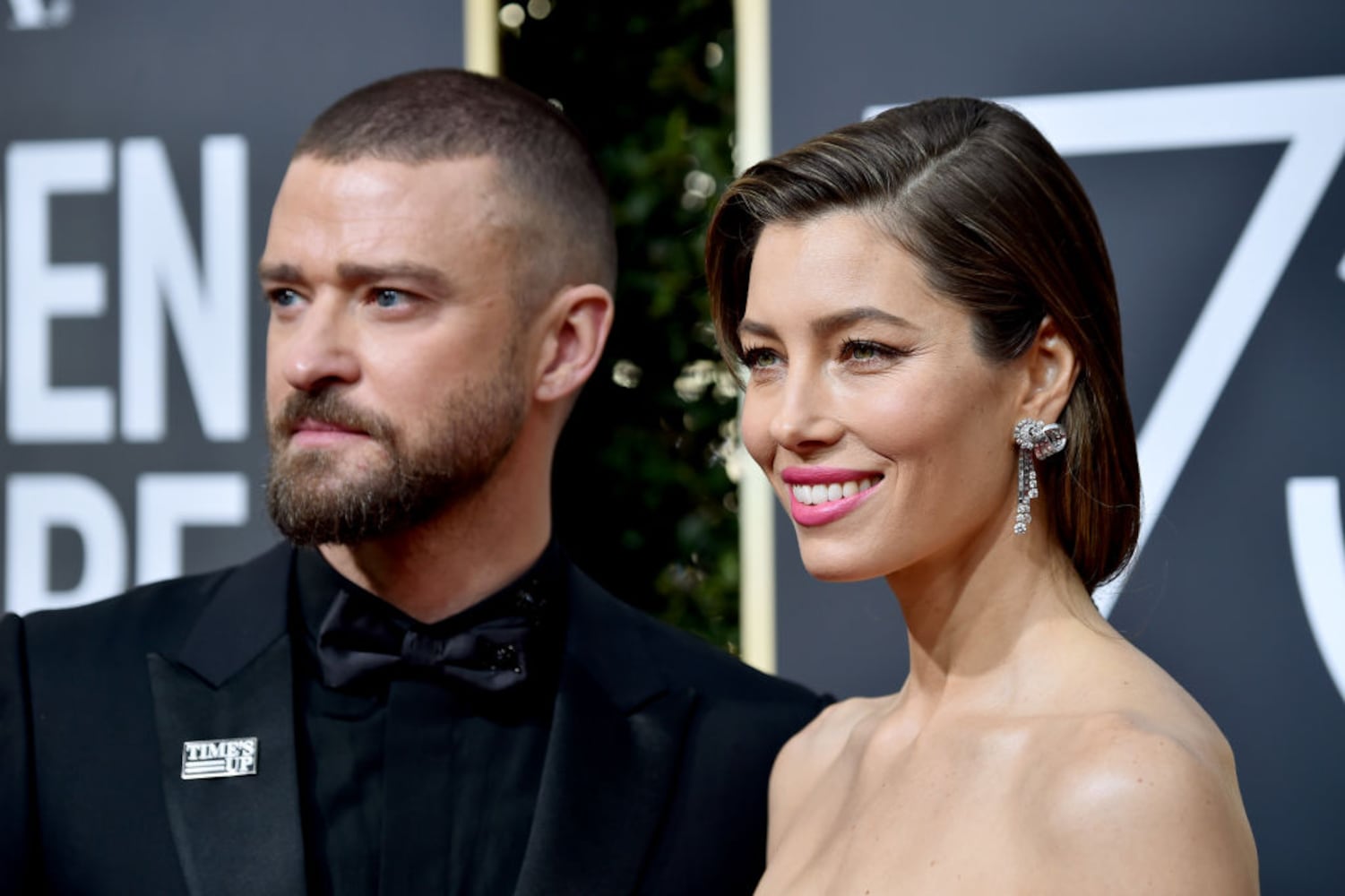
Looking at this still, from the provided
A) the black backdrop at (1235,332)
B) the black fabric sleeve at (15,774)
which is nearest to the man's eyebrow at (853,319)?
the black backdrop at (1235,332)

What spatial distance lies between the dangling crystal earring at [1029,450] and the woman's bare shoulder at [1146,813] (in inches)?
11.5

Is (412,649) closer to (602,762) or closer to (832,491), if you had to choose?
(602,762)

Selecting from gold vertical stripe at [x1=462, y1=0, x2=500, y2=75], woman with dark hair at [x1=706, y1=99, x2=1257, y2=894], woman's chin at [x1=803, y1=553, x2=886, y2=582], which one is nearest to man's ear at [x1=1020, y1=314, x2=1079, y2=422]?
woman with dark hair at [x1=706, y1=99, x2=1257, y2=894]

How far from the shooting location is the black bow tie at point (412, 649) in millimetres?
2521

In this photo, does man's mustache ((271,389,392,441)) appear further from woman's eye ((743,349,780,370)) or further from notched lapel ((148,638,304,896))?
woman's eye ((743,349,780,370))

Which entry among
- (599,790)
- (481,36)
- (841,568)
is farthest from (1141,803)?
(481,36)

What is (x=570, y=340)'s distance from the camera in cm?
284

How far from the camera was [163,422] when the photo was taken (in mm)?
3424

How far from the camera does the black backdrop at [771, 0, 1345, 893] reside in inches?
112

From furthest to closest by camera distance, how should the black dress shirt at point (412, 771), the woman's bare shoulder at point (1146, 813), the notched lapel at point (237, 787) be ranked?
the black dress shirt at point (412, 771), the notched lapel at point (237, 787), the woman's bare shoulder at point (1146, 813)

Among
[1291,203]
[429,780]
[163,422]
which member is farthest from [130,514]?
[1291,203]

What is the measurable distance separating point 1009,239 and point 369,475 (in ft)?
3.60

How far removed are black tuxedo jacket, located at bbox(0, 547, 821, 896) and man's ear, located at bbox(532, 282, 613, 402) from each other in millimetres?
389

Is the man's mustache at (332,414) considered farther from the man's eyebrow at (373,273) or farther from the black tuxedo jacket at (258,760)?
the black tuxedo jacket at (258,760)
